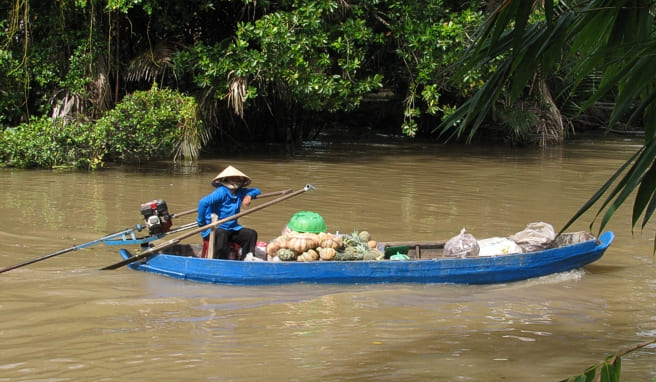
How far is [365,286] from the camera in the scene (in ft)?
23.5

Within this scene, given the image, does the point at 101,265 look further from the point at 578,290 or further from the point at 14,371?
the point at 578,290

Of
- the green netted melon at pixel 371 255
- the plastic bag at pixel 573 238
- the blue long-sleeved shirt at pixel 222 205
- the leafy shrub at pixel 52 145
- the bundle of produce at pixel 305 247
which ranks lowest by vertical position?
the green netted melon at pixel 371 255

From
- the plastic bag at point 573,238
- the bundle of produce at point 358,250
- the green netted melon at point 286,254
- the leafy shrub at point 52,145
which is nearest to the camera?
the green netted melon at point 286,254

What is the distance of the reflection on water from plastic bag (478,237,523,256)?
0.41 m

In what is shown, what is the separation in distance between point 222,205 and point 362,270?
1.62 meters

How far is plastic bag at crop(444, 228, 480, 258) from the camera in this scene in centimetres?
746

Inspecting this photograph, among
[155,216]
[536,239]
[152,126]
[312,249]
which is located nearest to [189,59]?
[152,126]

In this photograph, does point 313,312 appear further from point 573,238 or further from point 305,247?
point 573,238

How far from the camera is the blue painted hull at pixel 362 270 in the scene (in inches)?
277

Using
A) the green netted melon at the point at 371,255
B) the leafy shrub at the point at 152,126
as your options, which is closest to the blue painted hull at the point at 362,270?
the green netted melon at the point at 371,255

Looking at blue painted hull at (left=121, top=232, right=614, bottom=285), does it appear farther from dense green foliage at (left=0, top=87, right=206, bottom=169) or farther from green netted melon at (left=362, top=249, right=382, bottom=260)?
dense green foliage at (left=0, top=87, right=206, bottom=169)

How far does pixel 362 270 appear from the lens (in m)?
7.12

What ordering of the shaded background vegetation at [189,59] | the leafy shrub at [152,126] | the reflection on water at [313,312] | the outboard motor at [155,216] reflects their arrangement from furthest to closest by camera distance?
the shaded background vegetation at [189,59], the leafy shrub at [152,126], the outboard motor at [155,216], the reflection on water at [313,312]

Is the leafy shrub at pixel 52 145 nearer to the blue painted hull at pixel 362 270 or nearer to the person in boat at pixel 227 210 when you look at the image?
the person in boat at pixel 227 210
